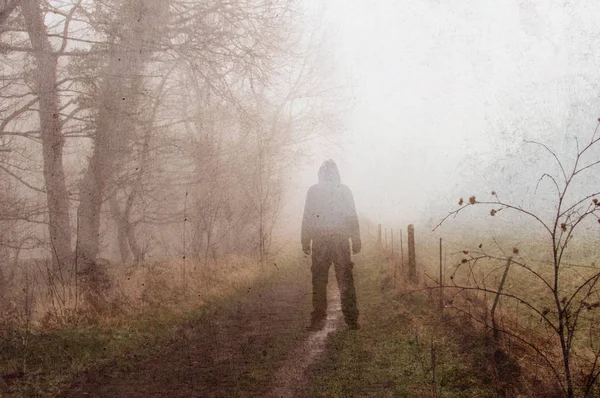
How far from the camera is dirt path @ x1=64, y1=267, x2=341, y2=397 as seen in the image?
4621mm

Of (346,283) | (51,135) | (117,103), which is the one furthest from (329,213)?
(51,135)

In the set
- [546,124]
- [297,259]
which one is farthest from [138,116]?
[546,124]

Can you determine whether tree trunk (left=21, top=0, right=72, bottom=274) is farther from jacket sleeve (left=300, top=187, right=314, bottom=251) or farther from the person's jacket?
the person's jacket

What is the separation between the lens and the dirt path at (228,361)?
4621mm

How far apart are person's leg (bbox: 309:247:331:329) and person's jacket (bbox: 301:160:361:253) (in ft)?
0.98

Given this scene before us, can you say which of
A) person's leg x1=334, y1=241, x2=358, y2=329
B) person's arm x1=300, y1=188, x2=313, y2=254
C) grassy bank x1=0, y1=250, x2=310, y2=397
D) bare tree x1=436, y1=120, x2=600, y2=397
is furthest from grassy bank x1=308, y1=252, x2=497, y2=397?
person's arm x1=300, y1=188, x2=313, y2=254

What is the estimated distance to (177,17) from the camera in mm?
9484

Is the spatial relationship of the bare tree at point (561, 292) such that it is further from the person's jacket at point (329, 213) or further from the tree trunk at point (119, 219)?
the tree trunk at point (119, 219)

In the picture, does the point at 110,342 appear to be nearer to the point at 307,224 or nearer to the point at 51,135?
the point at 307,224

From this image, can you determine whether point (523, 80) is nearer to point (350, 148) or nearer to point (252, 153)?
point (350, 148)

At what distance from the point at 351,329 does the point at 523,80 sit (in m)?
18.6

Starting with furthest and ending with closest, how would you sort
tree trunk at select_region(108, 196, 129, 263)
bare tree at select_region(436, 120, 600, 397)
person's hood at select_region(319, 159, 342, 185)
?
tree trunk at select_region(108, 196, 129, 263) < person's hood at select_region(319, 159, 342, 185) < bare tree at select_region(436, 120, 600, 397)

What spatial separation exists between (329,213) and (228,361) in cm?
280

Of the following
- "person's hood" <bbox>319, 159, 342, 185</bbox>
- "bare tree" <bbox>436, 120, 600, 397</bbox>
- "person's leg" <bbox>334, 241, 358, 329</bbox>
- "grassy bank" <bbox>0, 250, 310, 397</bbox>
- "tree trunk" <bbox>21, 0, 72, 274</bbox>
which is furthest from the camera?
"tree trunk" <bbox>21, 0, 72, 274</bbox>
